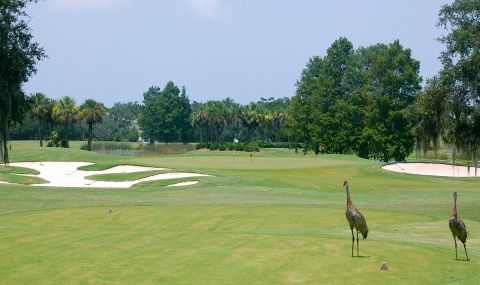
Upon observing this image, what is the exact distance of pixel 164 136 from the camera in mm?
165500

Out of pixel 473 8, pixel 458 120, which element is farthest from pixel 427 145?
pixel 473 8

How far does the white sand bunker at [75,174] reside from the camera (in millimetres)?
49188

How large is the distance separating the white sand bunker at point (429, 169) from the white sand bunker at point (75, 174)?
1847 cm

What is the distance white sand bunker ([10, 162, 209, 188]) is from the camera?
4919 centimetres

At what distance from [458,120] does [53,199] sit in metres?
19.9

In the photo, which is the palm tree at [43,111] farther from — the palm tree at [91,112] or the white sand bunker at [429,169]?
the white sand bunker at [429,169]

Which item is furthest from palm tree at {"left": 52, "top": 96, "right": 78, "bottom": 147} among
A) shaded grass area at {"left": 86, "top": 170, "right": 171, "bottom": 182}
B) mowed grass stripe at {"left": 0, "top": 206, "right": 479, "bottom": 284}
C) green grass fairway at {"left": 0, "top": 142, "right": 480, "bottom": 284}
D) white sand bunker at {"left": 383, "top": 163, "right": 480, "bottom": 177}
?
mowed grass stripe at {"left": 0, "top": 206, "right": 479, "bottom": 284}

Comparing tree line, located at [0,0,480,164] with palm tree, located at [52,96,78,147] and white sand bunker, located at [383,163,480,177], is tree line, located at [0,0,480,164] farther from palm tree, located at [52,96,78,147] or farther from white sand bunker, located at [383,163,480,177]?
white sand bunker, located at [383,163,480,177]

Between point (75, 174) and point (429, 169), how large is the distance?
1178 inches

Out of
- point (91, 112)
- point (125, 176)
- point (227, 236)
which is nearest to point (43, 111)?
point (91, 112)

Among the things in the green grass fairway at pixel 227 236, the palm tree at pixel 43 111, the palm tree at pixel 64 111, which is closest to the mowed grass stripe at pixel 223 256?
the green grass fairway at pixel 227 236

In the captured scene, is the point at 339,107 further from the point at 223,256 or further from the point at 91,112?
the point at 223,256

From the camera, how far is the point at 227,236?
721 inches

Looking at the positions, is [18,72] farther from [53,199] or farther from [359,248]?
[359,248]
